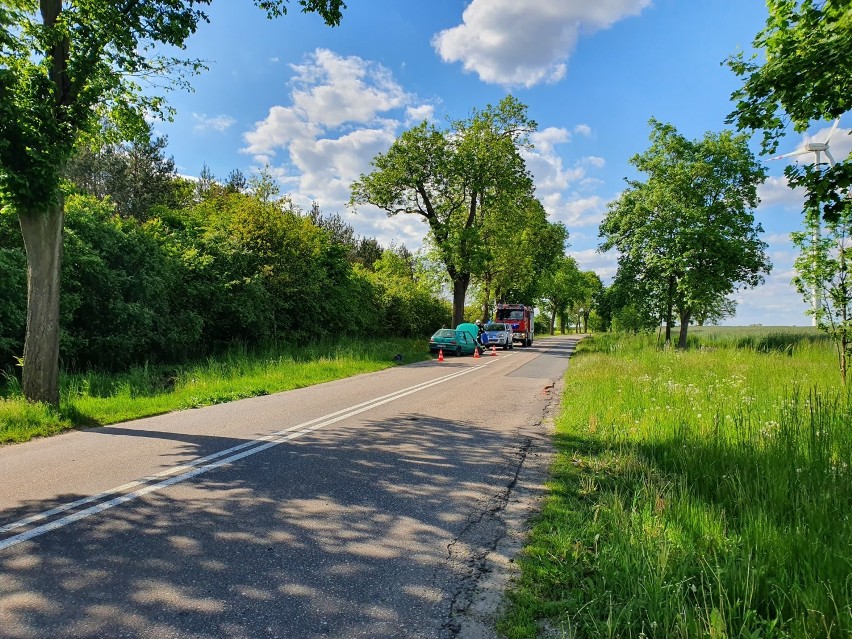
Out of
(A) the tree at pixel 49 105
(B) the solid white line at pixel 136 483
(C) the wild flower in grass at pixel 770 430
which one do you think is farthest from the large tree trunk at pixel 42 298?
(C) the wild flower in grass at pixel 770 430

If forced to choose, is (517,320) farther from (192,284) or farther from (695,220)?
(192,284)

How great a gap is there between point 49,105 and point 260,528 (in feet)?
26.5

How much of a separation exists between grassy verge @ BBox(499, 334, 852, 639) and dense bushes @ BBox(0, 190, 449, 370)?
Result: 40.8 feet

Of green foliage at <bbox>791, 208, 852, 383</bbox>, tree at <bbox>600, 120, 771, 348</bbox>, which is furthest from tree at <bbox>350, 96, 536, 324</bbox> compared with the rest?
green foliage at <bbox>791, 208, 852, 383</bbox>

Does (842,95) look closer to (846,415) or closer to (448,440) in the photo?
(846,415)

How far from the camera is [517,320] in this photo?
38.3 metres

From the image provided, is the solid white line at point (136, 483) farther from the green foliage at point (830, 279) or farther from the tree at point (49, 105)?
the green foliage at point (830, 279)

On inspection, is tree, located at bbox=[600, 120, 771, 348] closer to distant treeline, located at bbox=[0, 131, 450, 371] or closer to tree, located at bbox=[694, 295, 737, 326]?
tree, located at bbox=[694, 295, 737, 326]

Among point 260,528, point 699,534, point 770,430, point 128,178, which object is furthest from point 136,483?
point 128,178

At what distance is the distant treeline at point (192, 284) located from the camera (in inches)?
496

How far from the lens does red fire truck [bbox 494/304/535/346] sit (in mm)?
38062

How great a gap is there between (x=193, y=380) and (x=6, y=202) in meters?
6.05

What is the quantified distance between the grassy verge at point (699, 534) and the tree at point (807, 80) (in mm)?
3110

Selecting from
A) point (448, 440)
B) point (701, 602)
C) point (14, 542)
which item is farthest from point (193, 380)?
point (701, 602)
